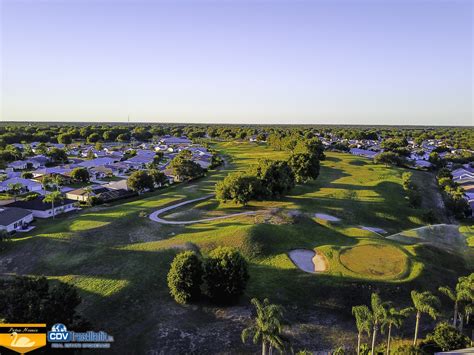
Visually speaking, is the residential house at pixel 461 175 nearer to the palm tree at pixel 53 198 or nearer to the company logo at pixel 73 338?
the palm tree at pixel 53 198

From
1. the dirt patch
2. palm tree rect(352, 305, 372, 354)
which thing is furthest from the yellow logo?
the dirt patch

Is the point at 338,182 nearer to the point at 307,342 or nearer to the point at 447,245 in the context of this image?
the point at 447,245

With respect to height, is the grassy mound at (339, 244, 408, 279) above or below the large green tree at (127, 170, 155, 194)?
below

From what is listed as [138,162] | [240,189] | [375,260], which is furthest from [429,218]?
[138,162]

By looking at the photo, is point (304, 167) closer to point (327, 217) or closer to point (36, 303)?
point (327, 217)

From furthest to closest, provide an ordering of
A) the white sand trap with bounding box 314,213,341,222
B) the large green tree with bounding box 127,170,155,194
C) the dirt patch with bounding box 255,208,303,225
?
1. the large green tree with bounding box 127,170,155,194
2. the white sand trap with bounding box 314,213,341,222
3. the dirt patch with bounding box 255,208,303,225

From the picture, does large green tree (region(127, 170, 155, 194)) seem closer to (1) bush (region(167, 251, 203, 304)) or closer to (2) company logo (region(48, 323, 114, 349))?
(1) bush (region(167, 251, 203, 304))
